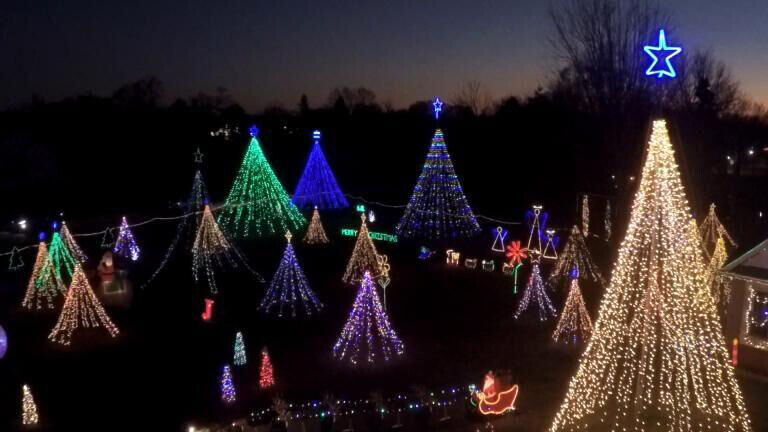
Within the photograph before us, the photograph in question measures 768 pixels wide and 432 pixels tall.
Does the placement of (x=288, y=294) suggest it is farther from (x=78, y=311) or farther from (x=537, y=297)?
(x=537, y=297)

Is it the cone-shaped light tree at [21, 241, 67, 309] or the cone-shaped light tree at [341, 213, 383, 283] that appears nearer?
the cone-shaped light tree at [21, 241, 67, 309]

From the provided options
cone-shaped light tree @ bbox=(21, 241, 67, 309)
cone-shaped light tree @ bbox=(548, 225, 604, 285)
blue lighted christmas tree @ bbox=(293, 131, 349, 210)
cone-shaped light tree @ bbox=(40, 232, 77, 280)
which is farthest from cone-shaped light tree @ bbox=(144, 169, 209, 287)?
cone-shaped light tree @ bbox=(548, 225, 604, 285)

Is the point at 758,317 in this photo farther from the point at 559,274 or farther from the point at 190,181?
the point at 190,181

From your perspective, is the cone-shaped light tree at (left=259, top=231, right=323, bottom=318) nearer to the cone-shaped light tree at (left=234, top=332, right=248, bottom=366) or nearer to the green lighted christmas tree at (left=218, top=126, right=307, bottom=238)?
the cone-shaped light tree at (left=234, top=332, right=248, bottom=366)

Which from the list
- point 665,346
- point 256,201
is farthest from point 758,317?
point 256,201

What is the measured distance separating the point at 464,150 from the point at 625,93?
14712 mm

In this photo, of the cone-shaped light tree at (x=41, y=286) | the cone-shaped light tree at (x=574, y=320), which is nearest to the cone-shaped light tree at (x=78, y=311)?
the cone-shaped light tree at (x=41, y=286)

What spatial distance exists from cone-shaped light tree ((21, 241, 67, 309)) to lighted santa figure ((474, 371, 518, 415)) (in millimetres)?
12445

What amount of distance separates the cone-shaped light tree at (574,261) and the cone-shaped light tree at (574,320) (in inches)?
134

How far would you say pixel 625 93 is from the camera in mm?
19484

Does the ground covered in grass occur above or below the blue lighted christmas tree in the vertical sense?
below

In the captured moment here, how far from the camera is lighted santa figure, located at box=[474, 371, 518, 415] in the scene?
8.76 m

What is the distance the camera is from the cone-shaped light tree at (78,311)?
13.2 meters

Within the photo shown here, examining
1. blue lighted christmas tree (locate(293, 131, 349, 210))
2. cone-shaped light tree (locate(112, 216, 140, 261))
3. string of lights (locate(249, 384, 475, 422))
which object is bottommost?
string of lights (locate(249, 384, 475, 422))
